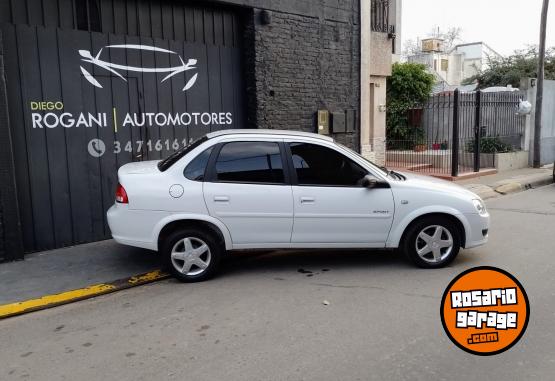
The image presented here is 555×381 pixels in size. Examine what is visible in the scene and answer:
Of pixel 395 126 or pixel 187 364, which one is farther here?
pixel 395 126

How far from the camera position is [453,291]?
2.87 m

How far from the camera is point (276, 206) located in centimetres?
581

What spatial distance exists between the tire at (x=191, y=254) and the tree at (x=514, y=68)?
2321cm

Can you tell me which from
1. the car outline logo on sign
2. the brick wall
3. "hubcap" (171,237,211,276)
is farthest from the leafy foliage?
"hubcap" (171,237,211,276)

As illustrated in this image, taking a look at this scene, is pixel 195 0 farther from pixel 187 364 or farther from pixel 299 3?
pixel 187 364

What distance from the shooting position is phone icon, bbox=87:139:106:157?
7600 mm

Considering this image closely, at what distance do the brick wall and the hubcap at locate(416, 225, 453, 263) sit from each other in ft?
13.9

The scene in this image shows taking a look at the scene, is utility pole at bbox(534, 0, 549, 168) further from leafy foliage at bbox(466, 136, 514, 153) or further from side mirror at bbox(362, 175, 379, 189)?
side mirror at bbox(362, 175, 379, 189)

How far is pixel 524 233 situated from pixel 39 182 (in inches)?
281

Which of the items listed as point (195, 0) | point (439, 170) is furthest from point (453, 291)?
point (439, 170)

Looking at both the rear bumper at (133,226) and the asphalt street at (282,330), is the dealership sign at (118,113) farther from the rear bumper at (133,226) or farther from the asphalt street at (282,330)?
the asphalt street at (282,330)

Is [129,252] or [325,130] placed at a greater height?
[325,130]

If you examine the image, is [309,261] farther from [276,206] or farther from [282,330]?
[282,330]

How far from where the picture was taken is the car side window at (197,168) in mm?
5770
